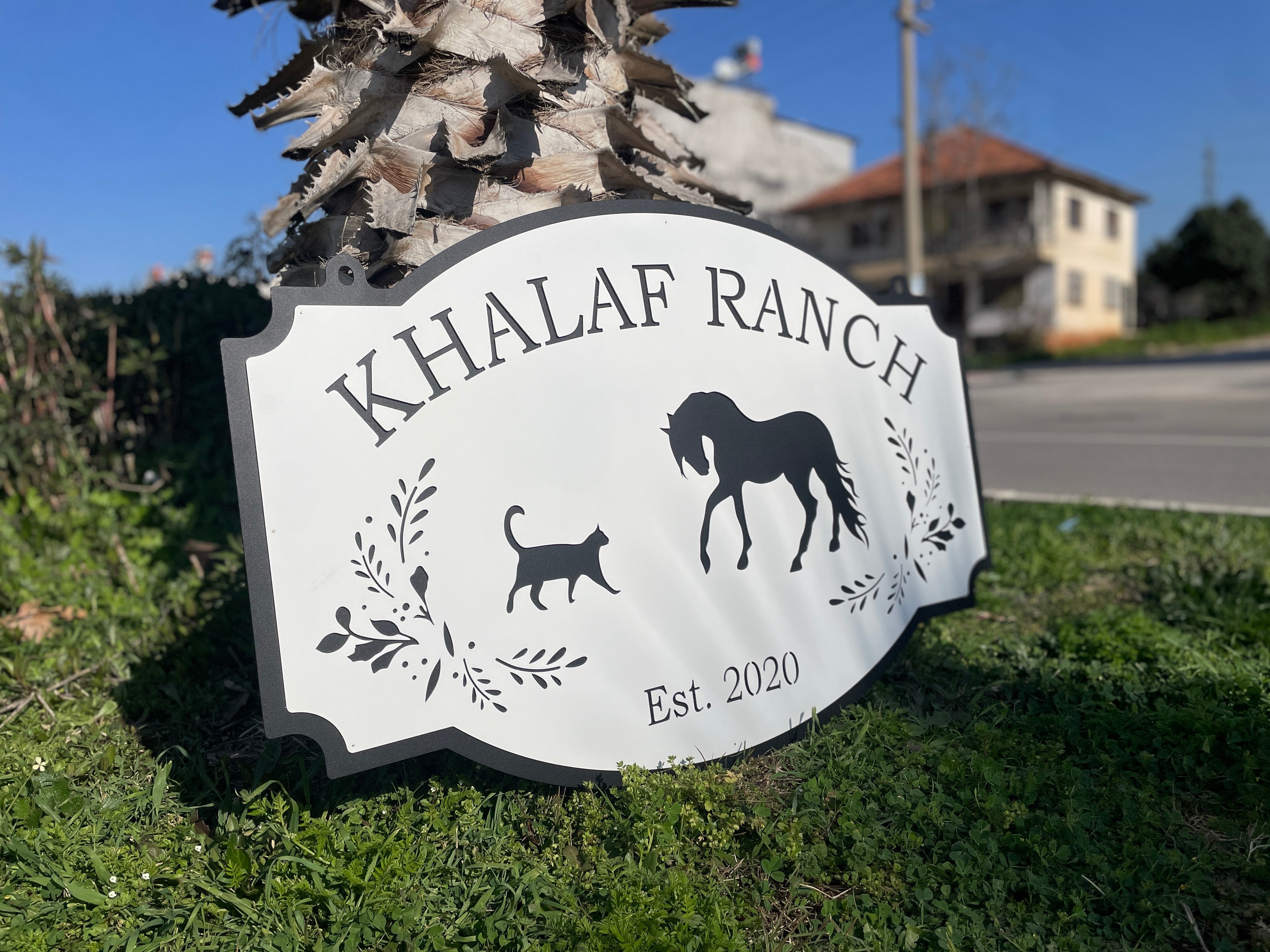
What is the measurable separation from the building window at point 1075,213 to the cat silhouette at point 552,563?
3492 centimetres

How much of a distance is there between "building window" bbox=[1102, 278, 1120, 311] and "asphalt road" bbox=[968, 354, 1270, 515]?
60.5 feet

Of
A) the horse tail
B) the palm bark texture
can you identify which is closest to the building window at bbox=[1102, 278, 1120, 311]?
the horse tail

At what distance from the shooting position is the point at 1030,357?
2783 cm

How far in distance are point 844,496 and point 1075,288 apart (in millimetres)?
34438

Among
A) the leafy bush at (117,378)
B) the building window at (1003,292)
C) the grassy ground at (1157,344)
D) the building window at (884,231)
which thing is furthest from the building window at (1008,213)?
the leafy bush at (117,378)

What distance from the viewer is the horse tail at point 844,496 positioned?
2.76 meters

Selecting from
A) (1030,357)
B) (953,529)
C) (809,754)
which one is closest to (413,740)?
(809,754)

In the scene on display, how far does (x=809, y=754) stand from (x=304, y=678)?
1367mm

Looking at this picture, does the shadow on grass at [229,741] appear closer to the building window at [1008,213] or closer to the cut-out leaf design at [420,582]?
the cut-out leaf design at [420,582]

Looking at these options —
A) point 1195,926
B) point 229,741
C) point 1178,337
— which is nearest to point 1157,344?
point 1178,337

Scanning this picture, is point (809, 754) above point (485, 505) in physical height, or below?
below

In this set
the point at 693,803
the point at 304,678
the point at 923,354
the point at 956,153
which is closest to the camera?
the point at 304,678

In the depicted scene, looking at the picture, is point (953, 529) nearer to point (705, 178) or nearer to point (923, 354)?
point (923, 354)

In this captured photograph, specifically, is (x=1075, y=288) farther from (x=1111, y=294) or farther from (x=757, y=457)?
(x=757, y=457)
